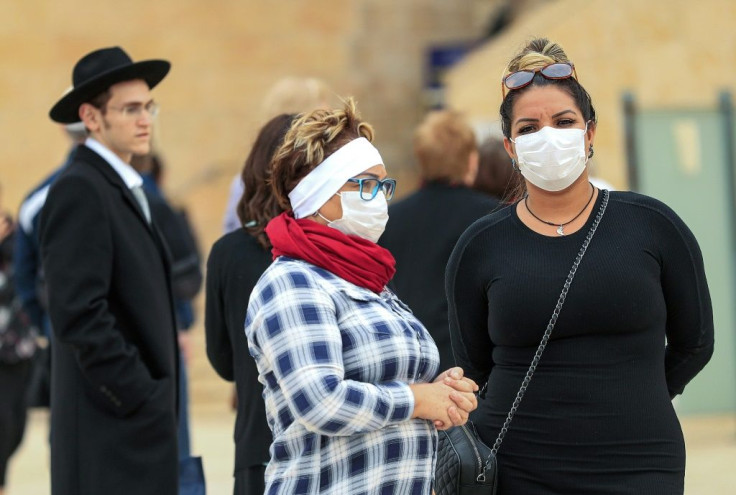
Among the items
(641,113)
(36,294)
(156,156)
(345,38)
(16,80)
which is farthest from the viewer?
(345,38)

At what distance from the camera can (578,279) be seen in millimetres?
3334

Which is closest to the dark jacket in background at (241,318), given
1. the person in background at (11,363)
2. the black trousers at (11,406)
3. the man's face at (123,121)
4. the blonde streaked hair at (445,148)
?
the man's face at (123,121)

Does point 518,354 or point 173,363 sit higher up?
point 518,354

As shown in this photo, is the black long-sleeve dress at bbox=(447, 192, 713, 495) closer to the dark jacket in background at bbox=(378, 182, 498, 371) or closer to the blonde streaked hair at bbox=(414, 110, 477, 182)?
the dark jacket in background at bbox=(378, 182, 498, 371)

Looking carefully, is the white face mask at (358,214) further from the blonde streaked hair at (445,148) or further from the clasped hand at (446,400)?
the blonde streaked hair at (445,148)

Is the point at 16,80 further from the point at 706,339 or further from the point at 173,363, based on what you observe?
the point at 706,339

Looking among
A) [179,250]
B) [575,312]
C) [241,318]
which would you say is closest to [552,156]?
[575,312]

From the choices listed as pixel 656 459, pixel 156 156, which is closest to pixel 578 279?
pixel 656 459

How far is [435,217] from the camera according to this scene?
5461mm

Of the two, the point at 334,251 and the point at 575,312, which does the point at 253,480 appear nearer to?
the point at 334,251

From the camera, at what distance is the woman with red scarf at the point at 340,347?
3.13m

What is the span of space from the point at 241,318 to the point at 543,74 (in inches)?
56.0

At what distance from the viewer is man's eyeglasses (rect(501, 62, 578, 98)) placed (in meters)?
3.49

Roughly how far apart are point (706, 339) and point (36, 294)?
3.61 meters
